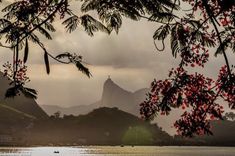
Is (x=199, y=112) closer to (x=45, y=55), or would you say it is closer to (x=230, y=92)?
(x=230, y=92)

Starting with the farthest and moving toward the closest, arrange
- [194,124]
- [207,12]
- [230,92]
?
[194,124]
[230,92]
[207,12]

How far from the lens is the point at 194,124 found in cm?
766

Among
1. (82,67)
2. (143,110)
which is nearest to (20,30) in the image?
(82,67)

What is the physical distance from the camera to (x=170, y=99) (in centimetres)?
746

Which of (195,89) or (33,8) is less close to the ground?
(33,8)

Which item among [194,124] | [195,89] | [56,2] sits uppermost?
[56,2]

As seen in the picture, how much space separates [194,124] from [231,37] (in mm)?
1529

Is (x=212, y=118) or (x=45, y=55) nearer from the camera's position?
(x=45, y=55)

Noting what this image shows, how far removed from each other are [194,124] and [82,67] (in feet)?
7.13

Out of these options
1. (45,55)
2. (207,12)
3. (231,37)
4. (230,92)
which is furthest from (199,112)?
(45,55)

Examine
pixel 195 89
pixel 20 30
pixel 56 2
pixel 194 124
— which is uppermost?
pixel 56 2

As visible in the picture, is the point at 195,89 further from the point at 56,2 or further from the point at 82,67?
the point at 56,2

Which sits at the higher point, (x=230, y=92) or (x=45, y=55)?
(x=45, y=55)

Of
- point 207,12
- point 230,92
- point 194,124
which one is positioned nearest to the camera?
point 207,12
